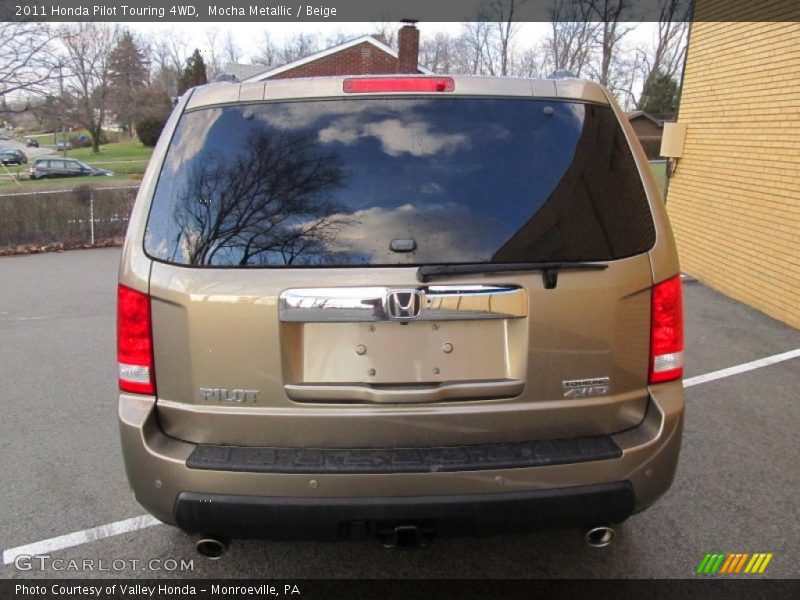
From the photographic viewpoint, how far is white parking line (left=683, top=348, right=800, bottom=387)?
4.82 meters

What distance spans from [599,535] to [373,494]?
3.05 feet

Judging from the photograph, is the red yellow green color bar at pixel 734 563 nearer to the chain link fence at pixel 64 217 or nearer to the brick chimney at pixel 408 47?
the chain link fence at pixel 64 217

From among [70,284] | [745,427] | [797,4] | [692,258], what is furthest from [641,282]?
[70,284]

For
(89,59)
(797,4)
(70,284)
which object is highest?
(89,59)

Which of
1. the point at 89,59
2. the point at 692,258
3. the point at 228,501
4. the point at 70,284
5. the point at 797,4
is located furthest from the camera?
the point at 89,59

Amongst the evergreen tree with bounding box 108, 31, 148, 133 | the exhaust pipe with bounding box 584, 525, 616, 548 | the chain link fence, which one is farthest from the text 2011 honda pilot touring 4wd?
the evergreen tree with bounding box 108, 31, 148, 133

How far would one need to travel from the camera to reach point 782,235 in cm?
652

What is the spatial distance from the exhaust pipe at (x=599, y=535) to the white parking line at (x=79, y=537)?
6.71 feet

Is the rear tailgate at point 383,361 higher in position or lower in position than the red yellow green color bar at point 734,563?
higher

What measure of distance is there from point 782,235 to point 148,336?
6.95 metres

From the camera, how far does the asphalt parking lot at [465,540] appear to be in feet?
8.55

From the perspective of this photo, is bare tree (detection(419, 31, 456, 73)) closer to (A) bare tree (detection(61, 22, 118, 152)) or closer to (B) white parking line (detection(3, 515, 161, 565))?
(A) bare tree (detection(61, 22, 118, 152))

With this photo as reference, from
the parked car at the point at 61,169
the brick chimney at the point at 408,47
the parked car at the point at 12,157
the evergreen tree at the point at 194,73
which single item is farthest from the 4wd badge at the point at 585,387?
the parked car at the point at 12,157

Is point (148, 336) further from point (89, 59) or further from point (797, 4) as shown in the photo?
point (89, 59)
